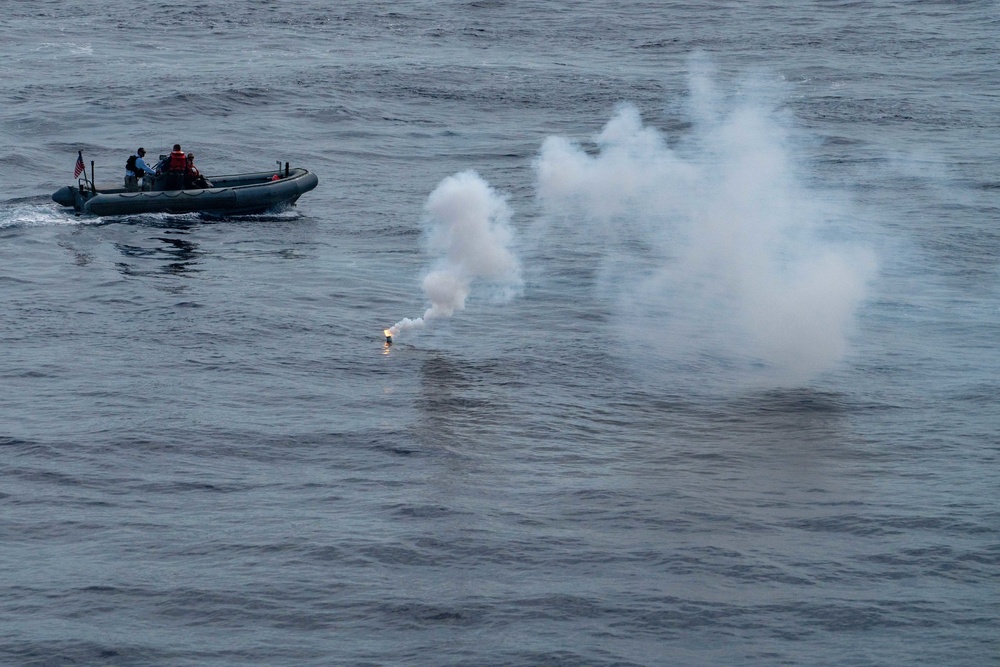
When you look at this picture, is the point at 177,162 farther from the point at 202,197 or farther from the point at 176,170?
the point at 202,197

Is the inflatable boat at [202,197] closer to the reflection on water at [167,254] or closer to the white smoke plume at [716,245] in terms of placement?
the reflection on water at [167,254]

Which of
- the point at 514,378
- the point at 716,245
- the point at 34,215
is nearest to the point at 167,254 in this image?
the point at 34,215

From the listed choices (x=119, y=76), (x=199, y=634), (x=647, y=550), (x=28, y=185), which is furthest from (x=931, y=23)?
(x=199, y=634)

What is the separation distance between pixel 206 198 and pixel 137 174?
247 centimetres

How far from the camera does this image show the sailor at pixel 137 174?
4288 centimetres

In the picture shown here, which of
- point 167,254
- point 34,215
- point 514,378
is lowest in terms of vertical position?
point 514,378

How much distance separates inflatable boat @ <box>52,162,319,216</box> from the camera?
42.3 metres

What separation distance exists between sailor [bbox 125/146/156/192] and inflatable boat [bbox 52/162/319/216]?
0.81 feet

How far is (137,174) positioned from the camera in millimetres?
43031

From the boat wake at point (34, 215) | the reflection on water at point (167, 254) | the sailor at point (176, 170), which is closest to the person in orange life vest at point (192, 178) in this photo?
the sailor at point (176, 170)

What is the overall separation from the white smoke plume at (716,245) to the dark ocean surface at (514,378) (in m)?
0.16

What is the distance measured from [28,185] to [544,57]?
27947 mm

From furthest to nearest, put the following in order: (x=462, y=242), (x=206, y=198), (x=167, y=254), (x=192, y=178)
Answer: (x=192, y=178) → (x=206, y=198) → (x=167, y=254) → (x=462, y=242)

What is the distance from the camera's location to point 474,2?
7600 cm
